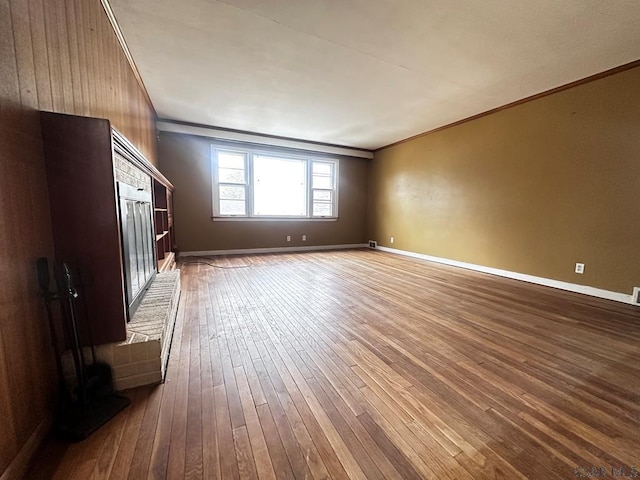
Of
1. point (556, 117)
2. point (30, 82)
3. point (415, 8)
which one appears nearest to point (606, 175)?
point (556, 117)

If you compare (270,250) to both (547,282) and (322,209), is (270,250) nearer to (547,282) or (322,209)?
(322,209)

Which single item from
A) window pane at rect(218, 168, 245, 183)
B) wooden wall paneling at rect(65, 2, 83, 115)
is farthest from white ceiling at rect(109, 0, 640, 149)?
window pane at rect(218, 168, 245, 183)

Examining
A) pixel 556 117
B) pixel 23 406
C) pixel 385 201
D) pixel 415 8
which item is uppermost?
pixel 415 8

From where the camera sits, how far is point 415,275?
389 centimetres

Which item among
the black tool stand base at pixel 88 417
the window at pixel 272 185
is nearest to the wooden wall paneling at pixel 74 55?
the black tool stand base at pixel 88 417

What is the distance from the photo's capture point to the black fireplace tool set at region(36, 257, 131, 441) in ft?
3.44

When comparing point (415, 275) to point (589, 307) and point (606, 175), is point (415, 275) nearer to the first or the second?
point (589, 307)

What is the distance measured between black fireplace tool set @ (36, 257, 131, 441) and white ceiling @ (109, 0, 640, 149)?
2.19 meters

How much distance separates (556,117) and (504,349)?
3.19 meters

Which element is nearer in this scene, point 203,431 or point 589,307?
point 203,431

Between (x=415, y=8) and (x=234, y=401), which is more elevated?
(x=415, y=8)

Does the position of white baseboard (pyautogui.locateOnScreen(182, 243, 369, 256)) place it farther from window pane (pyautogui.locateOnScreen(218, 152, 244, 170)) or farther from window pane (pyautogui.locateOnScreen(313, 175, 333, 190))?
window pane (pyautogui.locateOnScreen(218, 152, 244, 170))

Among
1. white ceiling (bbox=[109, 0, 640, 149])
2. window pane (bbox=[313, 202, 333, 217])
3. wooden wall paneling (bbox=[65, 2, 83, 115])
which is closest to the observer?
wooden wall paneling (bbox=[65, 2, 83, 115])

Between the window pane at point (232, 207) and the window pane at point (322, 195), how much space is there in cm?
174
